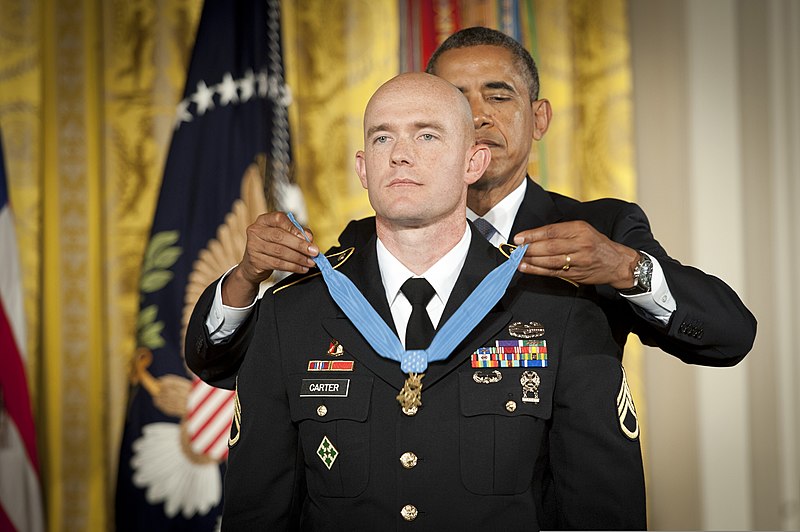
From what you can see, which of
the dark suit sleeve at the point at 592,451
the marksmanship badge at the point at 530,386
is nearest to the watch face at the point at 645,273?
the dark suit sleeve at the point at 592,451

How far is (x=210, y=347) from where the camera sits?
1.83 meters

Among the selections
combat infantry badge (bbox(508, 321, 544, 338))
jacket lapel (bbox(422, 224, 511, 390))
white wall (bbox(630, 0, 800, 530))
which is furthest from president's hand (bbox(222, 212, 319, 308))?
white wall (bbox(630, 0, 800, 530))

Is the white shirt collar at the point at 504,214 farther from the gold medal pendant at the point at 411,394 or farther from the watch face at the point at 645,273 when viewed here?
the gold medal pendant at the point at 411,394

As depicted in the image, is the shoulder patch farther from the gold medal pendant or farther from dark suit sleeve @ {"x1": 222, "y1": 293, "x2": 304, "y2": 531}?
the gold medal pendant

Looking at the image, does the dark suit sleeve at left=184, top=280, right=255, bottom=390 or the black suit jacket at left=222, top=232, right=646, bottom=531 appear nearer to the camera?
the black suit jacket at left=222, top=232, right=646, bottom=531

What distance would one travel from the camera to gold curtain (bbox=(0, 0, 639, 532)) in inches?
136

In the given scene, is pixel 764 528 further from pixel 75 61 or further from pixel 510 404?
pixel 75 61

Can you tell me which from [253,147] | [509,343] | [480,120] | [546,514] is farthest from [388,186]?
[253,147]

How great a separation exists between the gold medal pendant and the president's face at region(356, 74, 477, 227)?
0.85 ft

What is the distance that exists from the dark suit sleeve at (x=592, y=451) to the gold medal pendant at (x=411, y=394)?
23 centimetres

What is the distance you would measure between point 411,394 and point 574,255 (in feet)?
1.15

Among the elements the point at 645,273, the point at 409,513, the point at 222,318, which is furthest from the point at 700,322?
Answer: the point at 222,318

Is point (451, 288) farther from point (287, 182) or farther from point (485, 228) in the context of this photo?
point (287, 182)

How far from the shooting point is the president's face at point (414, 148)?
60.9 inches
